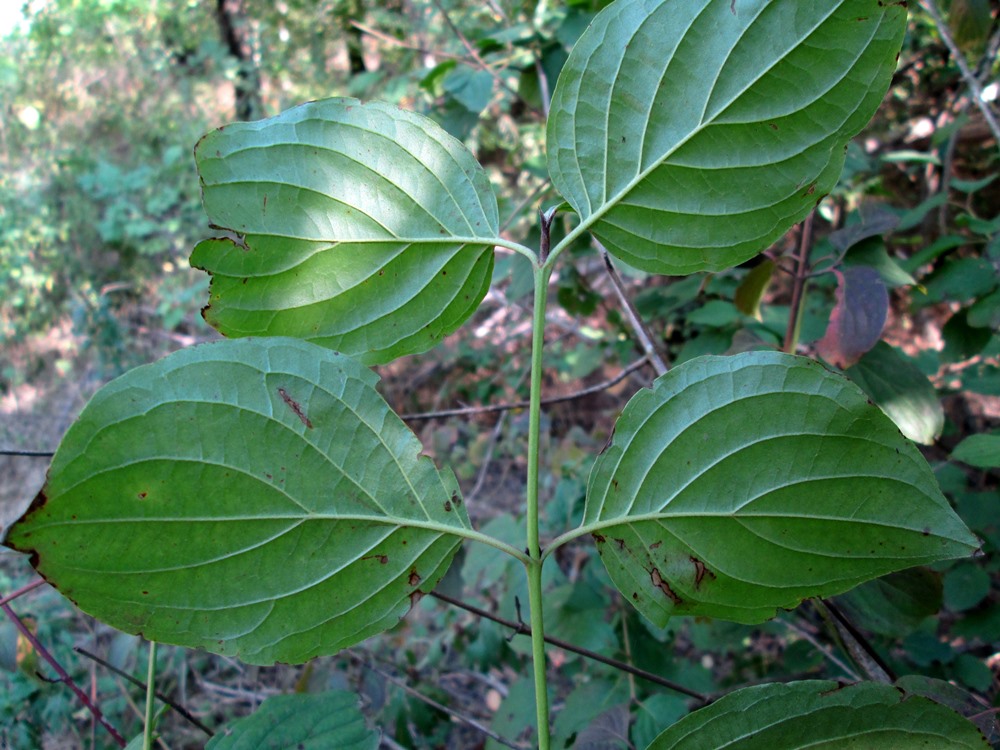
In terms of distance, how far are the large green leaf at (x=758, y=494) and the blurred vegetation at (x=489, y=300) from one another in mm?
358

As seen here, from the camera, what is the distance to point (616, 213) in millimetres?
522

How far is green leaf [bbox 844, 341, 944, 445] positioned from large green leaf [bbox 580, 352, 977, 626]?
454 mm

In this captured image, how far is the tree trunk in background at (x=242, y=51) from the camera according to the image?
501 cm

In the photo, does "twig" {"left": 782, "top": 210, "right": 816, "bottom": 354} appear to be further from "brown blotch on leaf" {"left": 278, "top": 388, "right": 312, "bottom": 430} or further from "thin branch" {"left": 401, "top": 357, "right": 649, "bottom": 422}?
"brown blotch on leaf" {"left": 278, "top": 388, "right": 312, "bottom": 430}

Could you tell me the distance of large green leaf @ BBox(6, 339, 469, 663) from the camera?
1.44ft

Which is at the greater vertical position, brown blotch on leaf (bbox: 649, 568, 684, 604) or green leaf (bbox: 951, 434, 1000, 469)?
green leaf (bbox: 951, 434, 1000, 469)

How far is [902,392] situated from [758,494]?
0.53m

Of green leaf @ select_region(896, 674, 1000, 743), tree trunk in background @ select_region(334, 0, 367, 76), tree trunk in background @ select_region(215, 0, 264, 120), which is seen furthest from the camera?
tree trunk in background @ select_region(215, 0, 264, 120)

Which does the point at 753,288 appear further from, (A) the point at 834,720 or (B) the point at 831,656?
(A) the point at 834,720

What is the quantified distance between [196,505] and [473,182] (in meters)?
0.31

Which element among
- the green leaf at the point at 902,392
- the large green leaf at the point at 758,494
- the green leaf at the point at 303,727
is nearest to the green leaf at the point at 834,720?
the large green leaf at the point at 758,494

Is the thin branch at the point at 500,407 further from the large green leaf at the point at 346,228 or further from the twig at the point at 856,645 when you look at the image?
the twig at the point at 856,645

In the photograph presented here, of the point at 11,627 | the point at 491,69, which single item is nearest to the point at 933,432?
the point at 491,69

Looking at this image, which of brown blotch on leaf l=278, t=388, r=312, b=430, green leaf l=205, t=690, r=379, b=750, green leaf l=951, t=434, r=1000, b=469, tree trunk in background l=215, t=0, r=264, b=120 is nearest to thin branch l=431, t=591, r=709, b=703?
green leaf l=205, t=690, r=379, b=750
